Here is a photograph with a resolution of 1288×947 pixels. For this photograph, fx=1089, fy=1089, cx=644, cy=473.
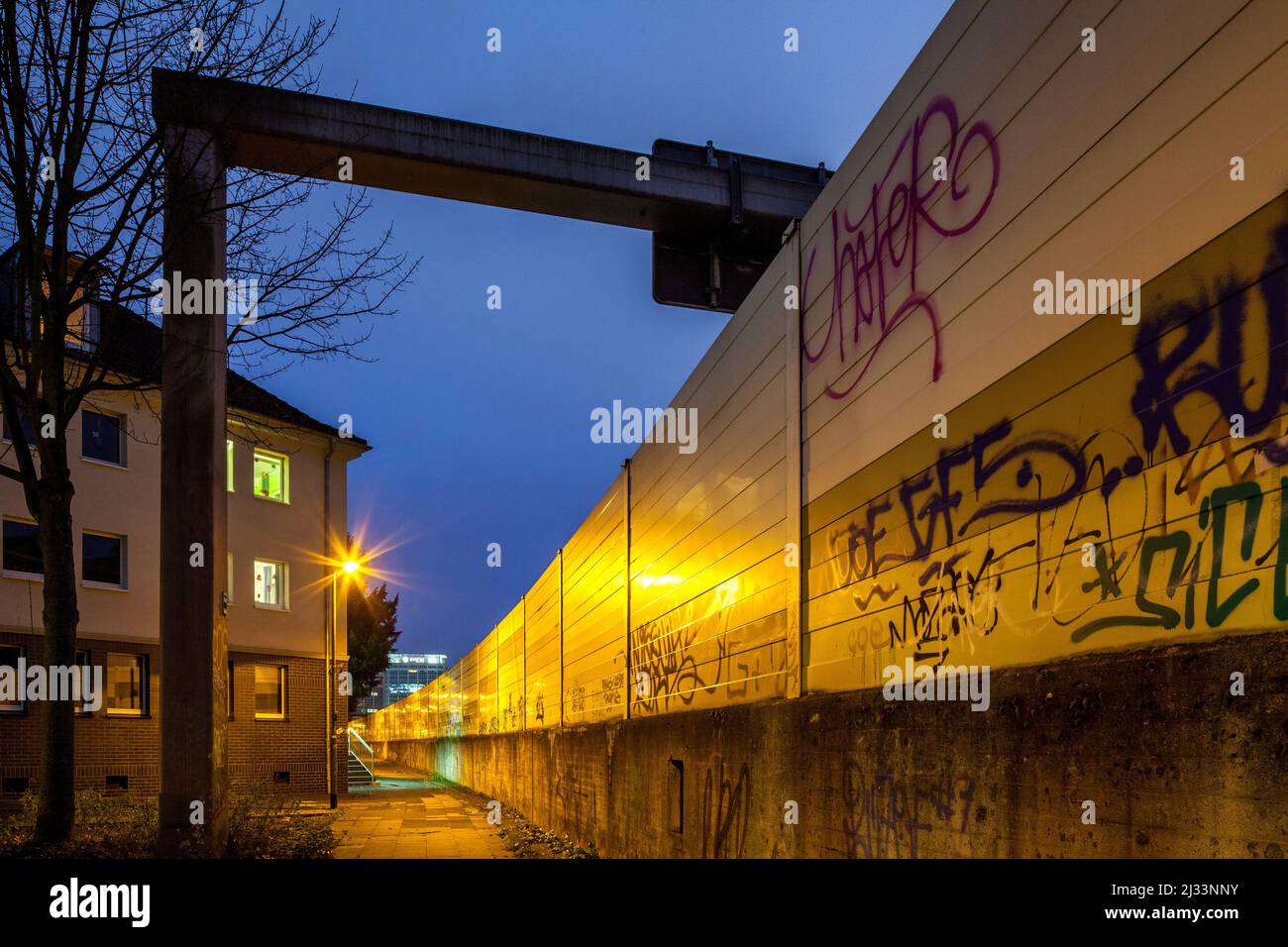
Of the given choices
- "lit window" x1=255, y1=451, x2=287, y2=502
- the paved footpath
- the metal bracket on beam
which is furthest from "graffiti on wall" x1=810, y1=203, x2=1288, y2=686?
"lit window" x1=255, y1=451, x2=287, y2=502

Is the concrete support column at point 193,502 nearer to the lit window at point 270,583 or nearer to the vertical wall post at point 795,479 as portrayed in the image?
the vertical wall post at point 795,479

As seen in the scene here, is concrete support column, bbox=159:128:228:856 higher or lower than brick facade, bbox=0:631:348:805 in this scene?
higher

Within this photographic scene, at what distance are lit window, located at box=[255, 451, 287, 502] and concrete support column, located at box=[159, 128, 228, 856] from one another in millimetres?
15292

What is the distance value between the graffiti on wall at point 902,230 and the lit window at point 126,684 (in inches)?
753

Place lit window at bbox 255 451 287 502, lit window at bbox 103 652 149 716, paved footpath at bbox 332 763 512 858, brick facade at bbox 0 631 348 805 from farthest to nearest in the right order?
lit window at bbox 255 451 287 502 < lit window at bbox 103 652 149 716 < brick facade at bbox 0 631 348 805 < paved footpath at bbox 332 763 512 858

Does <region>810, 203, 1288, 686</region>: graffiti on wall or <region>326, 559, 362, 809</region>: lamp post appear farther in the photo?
<region>326, 559, 362, 809</region>: lamp post

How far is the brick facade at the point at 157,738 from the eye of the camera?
19047 millimetres

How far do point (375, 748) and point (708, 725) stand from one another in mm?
59983

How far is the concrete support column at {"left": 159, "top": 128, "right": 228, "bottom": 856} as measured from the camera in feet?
29.9

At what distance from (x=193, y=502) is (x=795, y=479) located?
580cm

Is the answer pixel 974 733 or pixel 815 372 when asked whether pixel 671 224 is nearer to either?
pixel 815 372

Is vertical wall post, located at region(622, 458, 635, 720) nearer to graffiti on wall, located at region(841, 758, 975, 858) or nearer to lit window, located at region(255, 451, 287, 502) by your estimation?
graffiti on wall, located at region(841, 758, 975, 858)

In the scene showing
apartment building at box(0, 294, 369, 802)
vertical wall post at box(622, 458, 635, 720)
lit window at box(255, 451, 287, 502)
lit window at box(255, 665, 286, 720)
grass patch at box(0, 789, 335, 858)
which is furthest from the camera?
lit window at box(255, 451, 287, 502)

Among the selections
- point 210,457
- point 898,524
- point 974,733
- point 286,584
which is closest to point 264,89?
point 210,457
